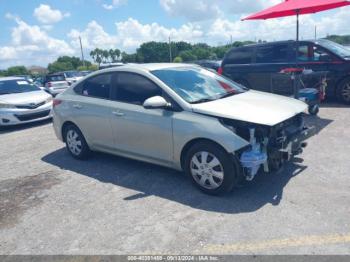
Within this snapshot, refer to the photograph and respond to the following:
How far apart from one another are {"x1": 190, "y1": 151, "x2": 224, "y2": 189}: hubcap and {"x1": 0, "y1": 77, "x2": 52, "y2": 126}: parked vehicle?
6943 mm

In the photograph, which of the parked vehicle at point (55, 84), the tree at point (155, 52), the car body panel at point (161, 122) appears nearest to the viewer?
the car body panel at point (161, 122)

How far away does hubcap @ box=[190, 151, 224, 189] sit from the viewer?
400cm

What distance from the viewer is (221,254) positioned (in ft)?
9.95

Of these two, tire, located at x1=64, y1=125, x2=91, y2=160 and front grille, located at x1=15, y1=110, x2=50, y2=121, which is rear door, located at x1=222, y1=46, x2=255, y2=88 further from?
tire, located at x1=64, y1=125, x2=91, y2=160

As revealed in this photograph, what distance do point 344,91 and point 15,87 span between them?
985 cm

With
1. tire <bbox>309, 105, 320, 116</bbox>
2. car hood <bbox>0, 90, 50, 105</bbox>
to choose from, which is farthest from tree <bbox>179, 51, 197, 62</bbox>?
tire <bbox>309, 105, 320, 116</bbox>

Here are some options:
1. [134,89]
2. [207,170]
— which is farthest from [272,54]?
[207,170]

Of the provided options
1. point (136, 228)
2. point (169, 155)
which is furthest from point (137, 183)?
point (136, 228)

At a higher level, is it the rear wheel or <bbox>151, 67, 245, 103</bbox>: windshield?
<bbox>151, 67, 245, 103</bbox>: windshield

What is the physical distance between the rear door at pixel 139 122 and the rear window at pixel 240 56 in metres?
6.18

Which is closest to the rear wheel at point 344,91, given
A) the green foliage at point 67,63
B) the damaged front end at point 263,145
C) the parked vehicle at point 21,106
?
the damaged front end at point 263,145

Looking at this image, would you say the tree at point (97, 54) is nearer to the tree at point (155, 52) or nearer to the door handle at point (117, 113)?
the tree at point (155, 52)

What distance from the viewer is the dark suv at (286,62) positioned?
8.74 meters

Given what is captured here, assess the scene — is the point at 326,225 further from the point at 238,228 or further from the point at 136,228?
the point at 136,228
